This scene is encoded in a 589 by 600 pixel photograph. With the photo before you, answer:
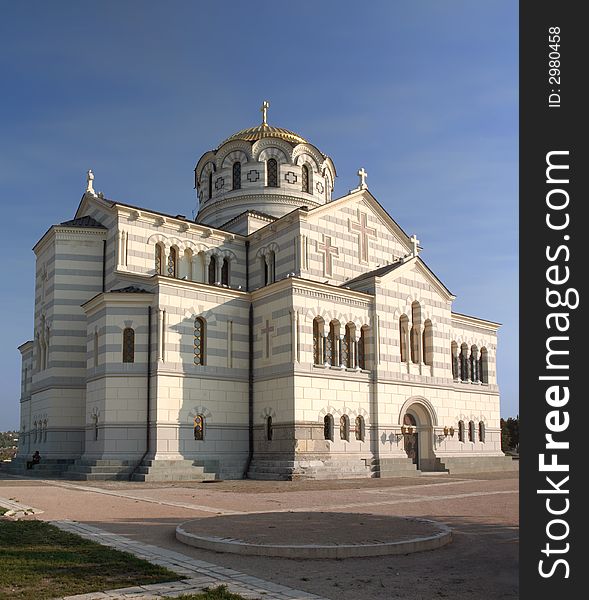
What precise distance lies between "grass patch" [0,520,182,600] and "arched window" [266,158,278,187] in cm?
3652

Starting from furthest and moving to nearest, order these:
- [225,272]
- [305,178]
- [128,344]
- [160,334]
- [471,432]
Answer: [305,178]
[471,432]
[225,272]
[128,344]
[160,334]

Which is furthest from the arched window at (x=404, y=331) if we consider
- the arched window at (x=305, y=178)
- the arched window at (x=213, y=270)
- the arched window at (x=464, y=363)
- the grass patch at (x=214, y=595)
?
the grass patch at (x=214, y=595)

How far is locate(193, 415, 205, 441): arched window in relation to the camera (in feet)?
114

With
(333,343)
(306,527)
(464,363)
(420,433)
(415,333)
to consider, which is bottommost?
(420,433)

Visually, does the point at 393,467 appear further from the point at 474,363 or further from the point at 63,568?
the point at 63,568

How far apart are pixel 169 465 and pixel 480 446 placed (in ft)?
68.7

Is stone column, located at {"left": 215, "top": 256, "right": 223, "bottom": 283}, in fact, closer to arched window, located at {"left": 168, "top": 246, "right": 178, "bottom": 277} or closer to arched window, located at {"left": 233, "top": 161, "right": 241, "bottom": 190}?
arched window, located at {"left": 168, "top": 246, "right": 178, "bottom": 277}

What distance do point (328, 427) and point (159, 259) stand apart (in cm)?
1329

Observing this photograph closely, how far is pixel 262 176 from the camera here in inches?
1881

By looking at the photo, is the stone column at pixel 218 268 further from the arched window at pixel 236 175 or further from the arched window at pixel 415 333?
the arched window at pixel 415 333

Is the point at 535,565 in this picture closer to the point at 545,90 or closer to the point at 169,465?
the point at 545,90

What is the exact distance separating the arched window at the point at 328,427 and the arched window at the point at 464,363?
12.8 metres

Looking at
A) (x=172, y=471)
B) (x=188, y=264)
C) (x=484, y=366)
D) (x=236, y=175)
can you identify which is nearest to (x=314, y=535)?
(x=172, y=471)

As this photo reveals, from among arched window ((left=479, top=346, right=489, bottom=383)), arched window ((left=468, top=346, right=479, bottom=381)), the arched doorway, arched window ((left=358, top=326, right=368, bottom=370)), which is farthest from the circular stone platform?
arched window ((left=479, top=346, right=489, bottom=383))
